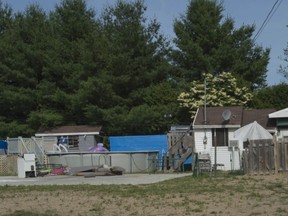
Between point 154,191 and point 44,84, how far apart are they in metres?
30.3

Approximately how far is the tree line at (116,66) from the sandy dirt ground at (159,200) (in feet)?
A: 77.9

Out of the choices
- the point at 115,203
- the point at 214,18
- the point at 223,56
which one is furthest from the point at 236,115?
the point at 115,203

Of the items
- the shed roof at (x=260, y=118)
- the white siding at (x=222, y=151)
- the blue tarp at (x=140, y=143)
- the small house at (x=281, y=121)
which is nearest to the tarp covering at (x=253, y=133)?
the white siding at (x=222, y=151)

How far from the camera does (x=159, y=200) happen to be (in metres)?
15.1

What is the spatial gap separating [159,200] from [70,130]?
28.4 metres

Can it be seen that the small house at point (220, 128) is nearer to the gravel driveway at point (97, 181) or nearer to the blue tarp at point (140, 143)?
the blue tarp at point (140, 143)

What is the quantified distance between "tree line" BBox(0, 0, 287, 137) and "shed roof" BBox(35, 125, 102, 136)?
641mm

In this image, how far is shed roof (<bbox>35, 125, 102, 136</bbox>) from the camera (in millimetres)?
42000

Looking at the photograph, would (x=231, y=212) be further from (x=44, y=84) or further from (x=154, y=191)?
(x=44, y=84)

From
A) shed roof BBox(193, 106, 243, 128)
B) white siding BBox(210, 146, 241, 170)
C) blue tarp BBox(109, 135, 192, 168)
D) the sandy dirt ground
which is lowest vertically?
the sandy dirt ground

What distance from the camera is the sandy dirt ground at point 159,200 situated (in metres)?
13.1

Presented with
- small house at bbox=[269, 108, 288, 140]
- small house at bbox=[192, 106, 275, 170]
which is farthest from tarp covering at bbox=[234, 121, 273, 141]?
small house at bbox=[269, 108, 288, 140]

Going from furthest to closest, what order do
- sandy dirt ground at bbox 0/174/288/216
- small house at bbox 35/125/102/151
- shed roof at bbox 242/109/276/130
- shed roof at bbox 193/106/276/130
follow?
small house at bbox 35/125/102/151 → shed roof at bbox 193/106/276/130 → shed roof at bbox 242/109/276/130 → sandy dirt ground at bbox 0/174/288/216

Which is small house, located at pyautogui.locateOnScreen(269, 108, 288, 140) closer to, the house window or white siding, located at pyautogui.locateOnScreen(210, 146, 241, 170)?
the house window
